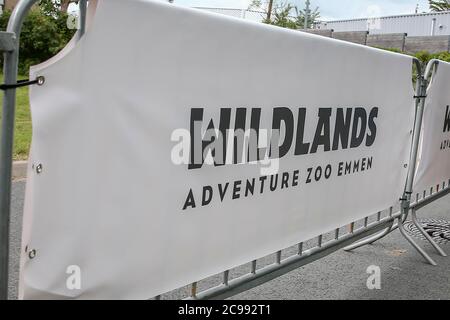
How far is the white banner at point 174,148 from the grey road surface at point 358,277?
0.82 m

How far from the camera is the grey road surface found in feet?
12.6

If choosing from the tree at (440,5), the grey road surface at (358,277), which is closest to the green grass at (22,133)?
the grey road surface at (358,277)

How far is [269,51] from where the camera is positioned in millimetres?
2590

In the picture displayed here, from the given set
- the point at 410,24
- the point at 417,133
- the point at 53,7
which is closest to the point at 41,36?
the point at 53,7

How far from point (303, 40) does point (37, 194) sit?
1621 millimetres

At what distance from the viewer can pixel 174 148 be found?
87.3 inches

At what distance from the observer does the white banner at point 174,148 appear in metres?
1.86

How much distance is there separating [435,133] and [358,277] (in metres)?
1.55

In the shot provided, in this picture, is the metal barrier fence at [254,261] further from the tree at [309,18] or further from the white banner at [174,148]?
the tree at [309,18]

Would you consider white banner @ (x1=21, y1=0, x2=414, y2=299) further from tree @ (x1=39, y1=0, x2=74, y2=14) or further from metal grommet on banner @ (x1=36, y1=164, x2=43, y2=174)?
tree @ (x1=39, y1=0, x2=74, y2=14)

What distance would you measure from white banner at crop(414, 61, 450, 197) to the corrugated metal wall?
31139 mm

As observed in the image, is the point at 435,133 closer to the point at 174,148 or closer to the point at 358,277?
the point at 358,277
